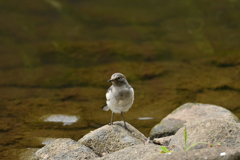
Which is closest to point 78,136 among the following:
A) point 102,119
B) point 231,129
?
point 102,119

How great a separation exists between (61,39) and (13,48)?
6.62 ft

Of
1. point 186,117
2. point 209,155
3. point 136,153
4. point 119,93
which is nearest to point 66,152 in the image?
point 119,93

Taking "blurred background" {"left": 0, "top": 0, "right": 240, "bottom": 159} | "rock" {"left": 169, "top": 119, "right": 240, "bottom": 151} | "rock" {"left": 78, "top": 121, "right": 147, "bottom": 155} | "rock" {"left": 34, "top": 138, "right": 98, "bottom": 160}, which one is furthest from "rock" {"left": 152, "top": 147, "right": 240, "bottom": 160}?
"blurred background" {"left": 0, "top": 0, "right": 240, "bottom": 159}

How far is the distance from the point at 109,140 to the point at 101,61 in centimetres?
689

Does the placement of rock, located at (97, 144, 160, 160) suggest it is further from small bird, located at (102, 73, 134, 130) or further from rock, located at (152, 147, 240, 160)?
small bird, located at (102, 73, 134, 130)

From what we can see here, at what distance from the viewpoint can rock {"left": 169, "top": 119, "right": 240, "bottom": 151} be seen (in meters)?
4.64

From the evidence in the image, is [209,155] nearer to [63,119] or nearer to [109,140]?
[109,140]

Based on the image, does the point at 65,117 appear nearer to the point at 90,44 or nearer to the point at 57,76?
the point at 57,76

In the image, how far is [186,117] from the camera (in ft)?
24.5

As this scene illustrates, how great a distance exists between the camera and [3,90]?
10.5m

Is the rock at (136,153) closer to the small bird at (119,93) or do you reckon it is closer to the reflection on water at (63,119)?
the small bird at (119,93)

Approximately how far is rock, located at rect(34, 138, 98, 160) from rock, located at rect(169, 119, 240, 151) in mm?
1524

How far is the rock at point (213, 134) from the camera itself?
183 inches

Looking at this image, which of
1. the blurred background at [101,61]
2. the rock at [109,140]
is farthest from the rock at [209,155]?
the blurred background at [101,61]
